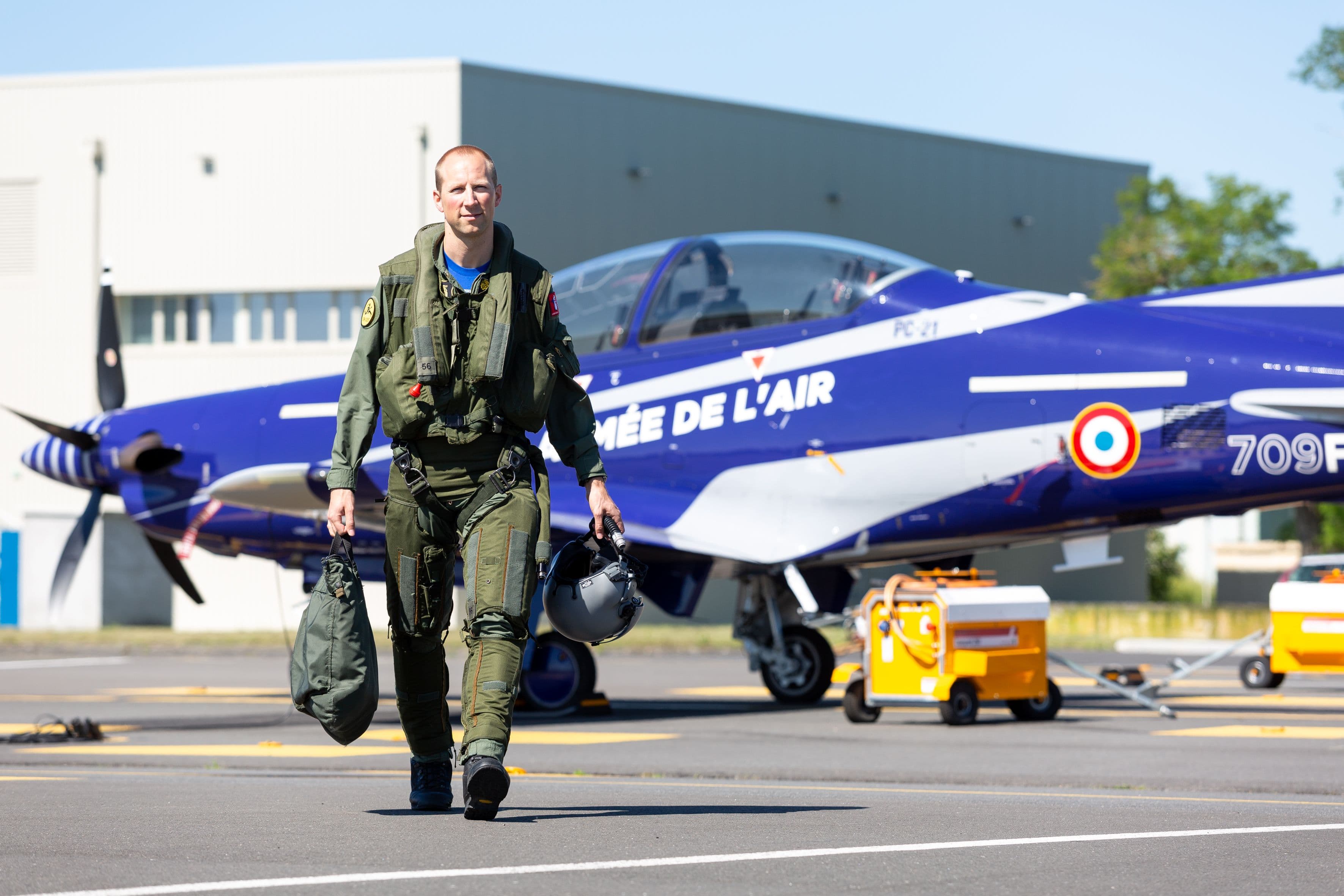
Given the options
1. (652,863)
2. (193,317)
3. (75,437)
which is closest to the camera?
(652,863)

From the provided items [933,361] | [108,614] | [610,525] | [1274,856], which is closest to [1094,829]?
[1274,856]

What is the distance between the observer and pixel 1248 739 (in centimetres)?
1076

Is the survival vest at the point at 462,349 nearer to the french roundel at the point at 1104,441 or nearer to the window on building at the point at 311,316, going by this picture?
the french roundel at the point at 1104,441

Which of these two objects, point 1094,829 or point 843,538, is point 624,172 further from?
point 1094,829

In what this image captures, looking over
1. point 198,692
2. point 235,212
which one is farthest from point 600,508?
point 235,212

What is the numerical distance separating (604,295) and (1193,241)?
27.9 meters

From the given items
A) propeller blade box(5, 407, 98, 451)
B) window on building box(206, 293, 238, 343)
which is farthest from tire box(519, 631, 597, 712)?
window on building box(206, 293, 238, 343)

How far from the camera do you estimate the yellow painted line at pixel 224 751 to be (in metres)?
9.82

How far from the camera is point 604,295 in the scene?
14.0 metres

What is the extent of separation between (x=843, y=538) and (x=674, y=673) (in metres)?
7.67

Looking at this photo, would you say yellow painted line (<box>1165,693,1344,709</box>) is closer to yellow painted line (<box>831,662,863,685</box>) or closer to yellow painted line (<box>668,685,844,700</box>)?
yellow painted line (<box>668,685,844,700</box>)

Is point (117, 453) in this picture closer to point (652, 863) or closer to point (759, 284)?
point (759, 284)

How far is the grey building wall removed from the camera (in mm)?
35750

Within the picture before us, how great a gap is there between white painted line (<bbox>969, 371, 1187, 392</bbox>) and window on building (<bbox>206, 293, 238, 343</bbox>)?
26.4m
